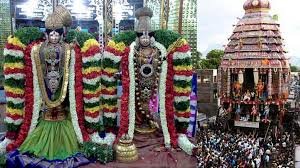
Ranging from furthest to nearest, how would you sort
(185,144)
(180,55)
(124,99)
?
(124,99) < (180,55) < (185,144)

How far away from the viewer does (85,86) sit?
29.3ft

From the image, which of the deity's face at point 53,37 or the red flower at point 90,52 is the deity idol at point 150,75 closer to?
the red flower at point 90,52

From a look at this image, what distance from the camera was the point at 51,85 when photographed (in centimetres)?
882

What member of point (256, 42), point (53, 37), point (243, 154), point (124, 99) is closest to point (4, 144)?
point (53, 37)

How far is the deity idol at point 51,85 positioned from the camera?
8.73 meters

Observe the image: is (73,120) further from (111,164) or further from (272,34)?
(272,34)

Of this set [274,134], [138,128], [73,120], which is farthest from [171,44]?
[274,134]

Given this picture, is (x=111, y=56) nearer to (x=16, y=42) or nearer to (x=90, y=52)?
(x=90, y=52)

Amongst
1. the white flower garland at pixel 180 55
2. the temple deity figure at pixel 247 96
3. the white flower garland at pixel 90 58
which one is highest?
the white flower garland at pixel 180 55

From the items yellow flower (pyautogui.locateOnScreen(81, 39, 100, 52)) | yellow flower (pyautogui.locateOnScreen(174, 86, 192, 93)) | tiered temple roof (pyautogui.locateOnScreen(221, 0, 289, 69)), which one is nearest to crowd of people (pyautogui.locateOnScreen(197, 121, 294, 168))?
yellow flower (pyautogui.locateOnScreen(174, 86, 192, 93))

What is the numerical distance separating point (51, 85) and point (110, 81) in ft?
4.19

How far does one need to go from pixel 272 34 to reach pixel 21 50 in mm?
16405

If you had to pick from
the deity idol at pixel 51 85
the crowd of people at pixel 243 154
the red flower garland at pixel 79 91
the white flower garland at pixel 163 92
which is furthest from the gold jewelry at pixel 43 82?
the crowd of people at pixel 243 154

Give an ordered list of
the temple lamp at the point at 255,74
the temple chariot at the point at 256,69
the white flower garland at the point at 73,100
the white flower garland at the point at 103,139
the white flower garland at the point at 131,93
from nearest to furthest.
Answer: the white flower garland at the point at 73,100, the white flower garland at the point at 103,139, the white flower garland at the point at 131,93, the temple chariot at the point at 256,69, the temple lamp at the point at 255,74
